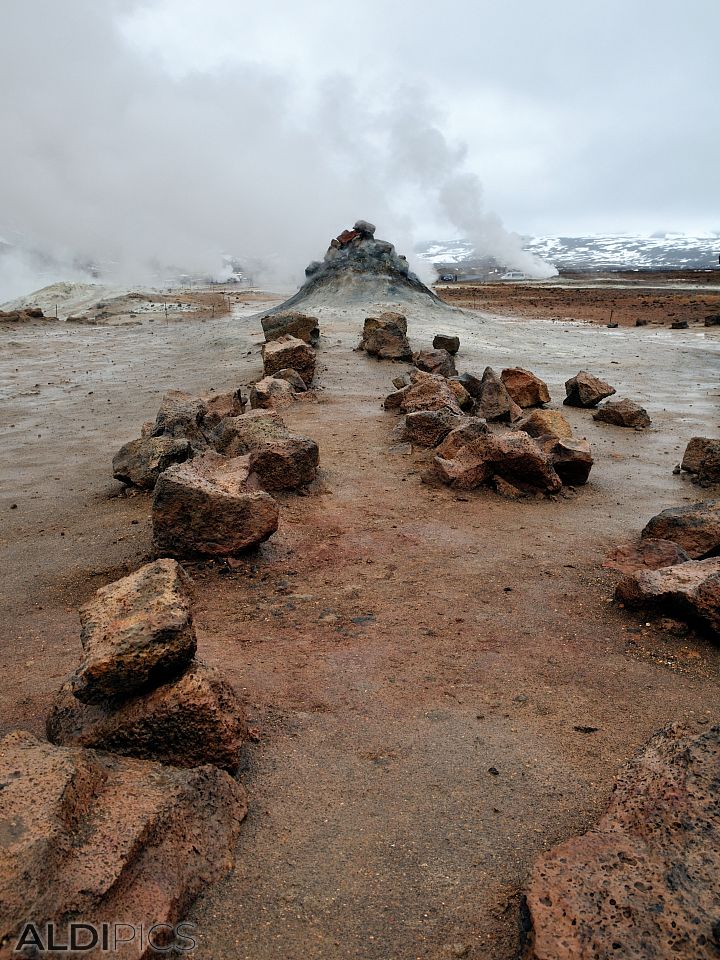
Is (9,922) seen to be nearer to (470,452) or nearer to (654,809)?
(654,809)

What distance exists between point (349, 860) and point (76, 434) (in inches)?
254

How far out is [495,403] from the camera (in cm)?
770

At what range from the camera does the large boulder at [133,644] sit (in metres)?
2.22

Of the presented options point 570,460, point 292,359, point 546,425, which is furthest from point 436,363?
point 570,460

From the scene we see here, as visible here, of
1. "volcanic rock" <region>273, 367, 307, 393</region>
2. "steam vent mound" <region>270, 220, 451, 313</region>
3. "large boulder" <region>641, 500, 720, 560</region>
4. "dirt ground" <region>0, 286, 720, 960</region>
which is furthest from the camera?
"steam vent mound" <region>270, 220, 451, 313</region>

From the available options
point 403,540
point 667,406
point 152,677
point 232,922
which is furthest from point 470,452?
point 667,406

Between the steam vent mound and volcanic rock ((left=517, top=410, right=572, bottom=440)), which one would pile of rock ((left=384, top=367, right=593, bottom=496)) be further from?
the steam vent mound

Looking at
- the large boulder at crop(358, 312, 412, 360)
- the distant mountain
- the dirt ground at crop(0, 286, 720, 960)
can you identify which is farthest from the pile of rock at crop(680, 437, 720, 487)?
the distant mountain

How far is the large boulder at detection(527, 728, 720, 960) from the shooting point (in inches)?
60.6

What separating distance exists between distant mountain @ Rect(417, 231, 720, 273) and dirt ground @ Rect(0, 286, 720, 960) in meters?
→ 85.9

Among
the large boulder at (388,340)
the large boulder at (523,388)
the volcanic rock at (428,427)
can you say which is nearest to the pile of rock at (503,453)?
the volcanic rock at (428,427)

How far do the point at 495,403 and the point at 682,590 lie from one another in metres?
4.76

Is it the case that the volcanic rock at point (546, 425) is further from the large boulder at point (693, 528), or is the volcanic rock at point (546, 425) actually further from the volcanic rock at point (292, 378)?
the volcanic rock at point (292, 378)

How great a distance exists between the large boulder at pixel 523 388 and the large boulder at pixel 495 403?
75 centimetres
